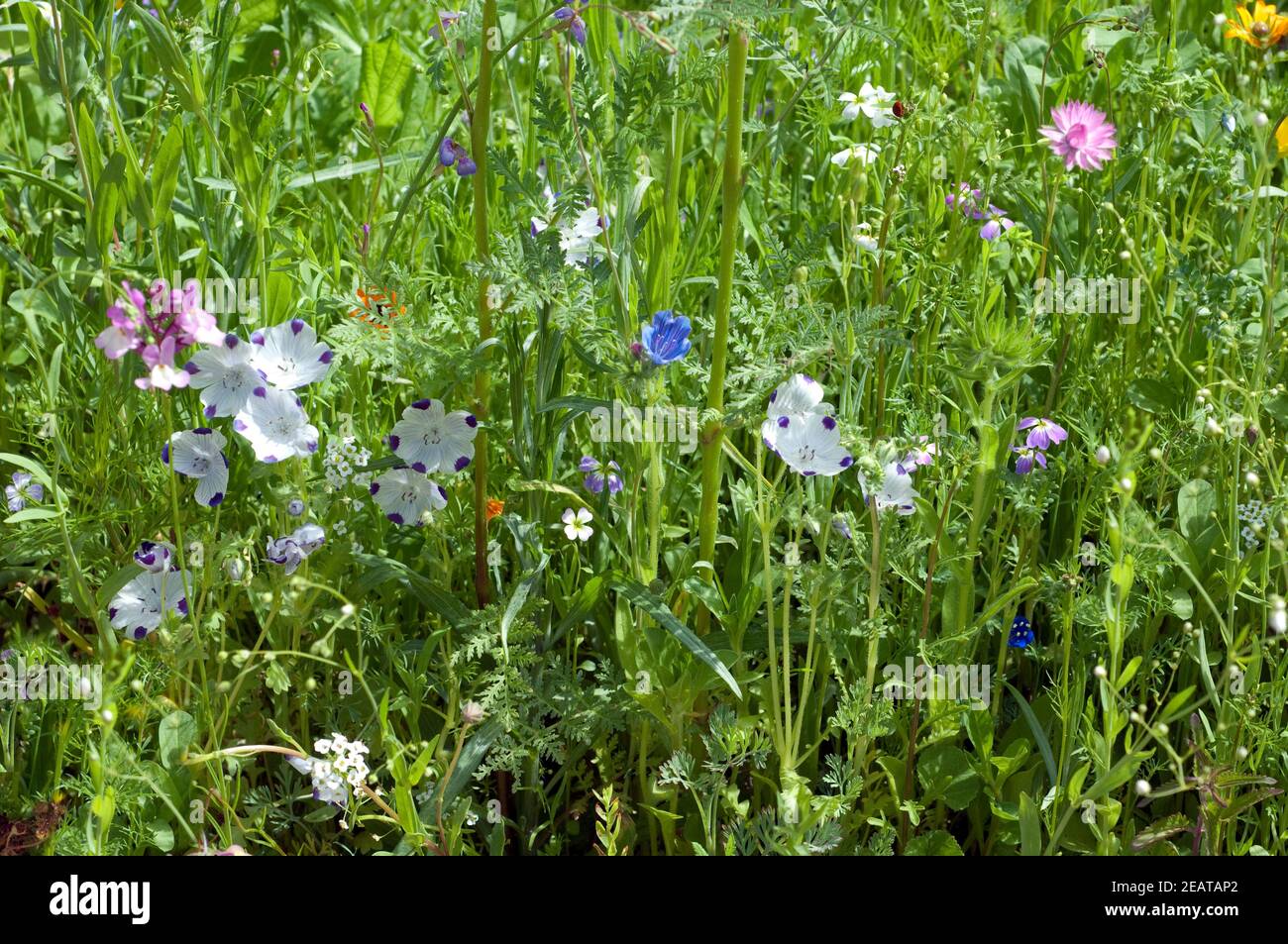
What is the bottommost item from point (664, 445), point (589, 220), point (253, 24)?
point (664, 445)

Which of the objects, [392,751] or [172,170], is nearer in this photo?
[392,751]

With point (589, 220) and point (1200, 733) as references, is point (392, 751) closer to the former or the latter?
point (589, 220)

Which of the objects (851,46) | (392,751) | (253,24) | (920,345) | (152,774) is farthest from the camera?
(253,24)

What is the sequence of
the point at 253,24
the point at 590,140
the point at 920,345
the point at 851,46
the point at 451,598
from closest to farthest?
the point at 451,598
the point at 590,140
the point at 920,345
the point at 851,46
the point at 253,24

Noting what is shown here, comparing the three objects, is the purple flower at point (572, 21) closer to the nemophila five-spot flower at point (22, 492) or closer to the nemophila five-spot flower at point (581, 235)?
the nemophila five-spot flower at point (581, 235)

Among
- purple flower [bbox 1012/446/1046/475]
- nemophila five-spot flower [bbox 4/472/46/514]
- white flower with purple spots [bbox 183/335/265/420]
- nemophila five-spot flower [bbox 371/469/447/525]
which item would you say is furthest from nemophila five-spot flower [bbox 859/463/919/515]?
nemophila five-spot flower [bbox 4/472/46/514]

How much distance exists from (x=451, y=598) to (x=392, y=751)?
32cm

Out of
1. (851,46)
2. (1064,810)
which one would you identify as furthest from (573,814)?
(851,46)

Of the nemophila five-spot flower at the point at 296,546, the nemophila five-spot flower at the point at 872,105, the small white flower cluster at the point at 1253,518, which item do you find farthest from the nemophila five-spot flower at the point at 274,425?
the small white flower cluster at the point at 1253,518

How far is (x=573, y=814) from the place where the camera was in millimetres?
2039

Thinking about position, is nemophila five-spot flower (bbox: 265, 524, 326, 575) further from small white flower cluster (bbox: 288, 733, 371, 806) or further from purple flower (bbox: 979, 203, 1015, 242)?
purple flower (bbox: 979, 203, 1015, 242)

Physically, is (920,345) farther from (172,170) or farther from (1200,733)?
(172,170)

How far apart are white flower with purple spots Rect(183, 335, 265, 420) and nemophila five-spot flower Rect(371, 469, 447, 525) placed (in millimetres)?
226

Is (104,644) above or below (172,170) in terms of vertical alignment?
below
